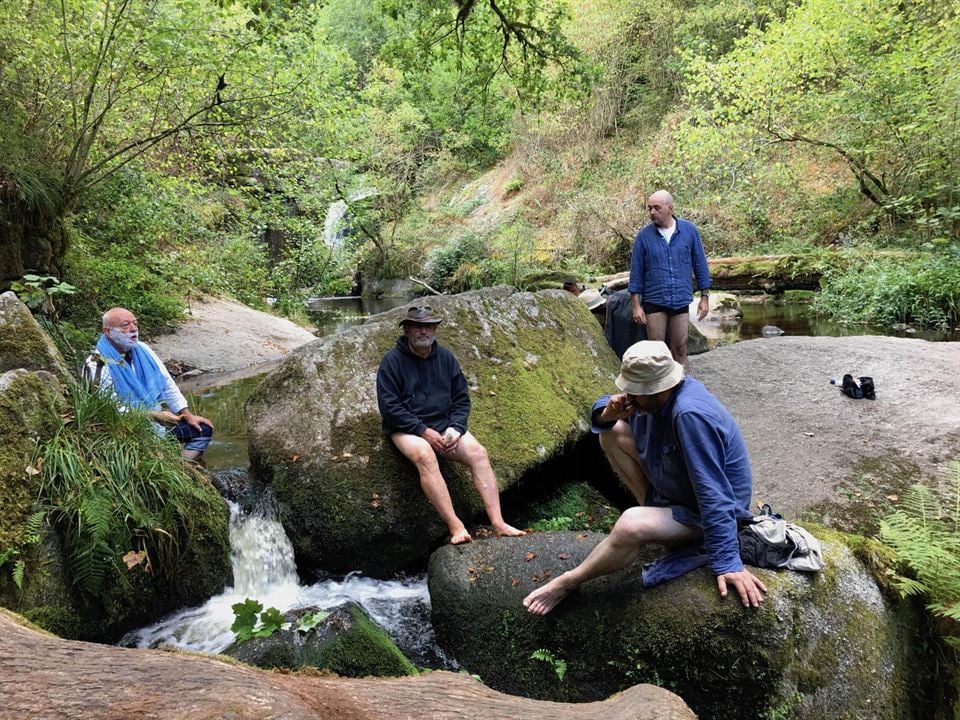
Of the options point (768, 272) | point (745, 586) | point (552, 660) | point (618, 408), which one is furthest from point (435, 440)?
point (768, 272)

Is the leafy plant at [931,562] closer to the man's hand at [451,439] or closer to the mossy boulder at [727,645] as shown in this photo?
the mossy boulder at [727,645]

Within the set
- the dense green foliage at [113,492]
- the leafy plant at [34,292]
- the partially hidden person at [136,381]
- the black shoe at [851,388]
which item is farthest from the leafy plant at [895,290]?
the leafy plant at [34,292]

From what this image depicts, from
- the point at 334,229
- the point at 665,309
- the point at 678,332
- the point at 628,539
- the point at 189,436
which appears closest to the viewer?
the point at 628,539

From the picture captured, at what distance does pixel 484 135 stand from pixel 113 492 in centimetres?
742

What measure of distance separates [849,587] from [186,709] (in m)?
2.96

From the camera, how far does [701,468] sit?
2.90 m

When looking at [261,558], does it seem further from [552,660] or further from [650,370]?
[650,370]

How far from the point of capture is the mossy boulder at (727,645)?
2.81 meters

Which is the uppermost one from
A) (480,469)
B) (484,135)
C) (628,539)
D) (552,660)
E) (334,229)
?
(334,229)

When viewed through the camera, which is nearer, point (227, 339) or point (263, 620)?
point (263, 620)

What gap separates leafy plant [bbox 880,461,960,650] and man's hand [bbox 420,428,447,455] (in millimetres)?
2850

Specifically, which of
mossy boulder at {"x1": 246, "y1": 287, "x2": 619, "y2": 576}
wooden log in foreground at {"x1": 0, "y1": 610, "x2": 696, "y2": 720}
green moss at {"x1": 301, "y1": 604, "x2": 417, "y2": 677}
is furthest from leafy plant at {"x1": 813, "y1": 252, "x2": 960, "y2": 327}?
wooden log in foreground at {"x1": 0, "y1": 610, "x2": 696, "y2": 720}

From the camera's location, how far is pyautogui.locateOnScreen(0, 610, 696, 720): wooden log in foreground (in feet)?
5.49

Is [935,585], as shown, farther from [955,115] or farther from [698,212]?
[698,212]
